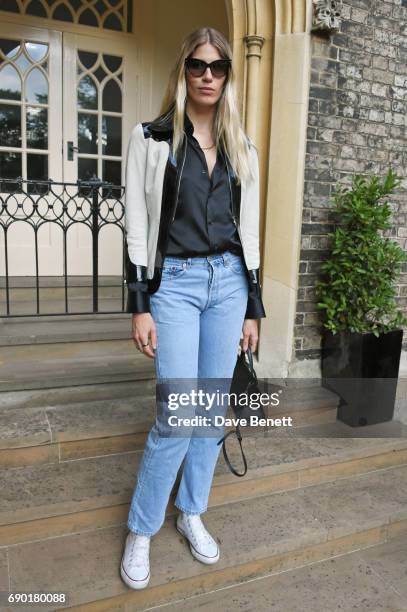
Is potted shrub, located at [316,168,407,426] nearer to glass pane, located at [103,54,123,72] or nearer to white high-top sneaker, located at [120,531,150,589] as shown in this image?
white high-top sneaker, located at [120,531,150,589]

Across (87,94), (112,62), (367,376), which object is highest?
(112,62)

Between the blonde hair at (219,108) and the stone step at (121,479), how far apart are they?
5.17 feet

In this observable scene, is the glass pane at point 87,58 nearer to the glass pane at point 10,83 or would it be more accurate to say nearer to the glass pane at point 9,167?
the glass pane at point 10,83

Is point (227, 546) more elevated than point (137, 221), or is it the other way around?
point (137, 221)

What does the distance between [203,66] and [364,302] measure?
2.07 metres

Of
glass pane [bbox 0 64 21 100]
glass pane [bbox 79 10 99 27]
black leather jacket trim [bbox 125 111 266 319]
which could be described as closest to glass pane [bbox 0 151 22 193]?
glass pane [bbox 0 64 21 100]

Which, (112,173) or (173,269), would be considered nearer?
(173,269)

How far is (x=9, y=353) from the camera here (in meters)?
3.35

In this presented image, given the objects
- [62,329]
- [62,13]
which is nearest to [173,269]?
[62,329]

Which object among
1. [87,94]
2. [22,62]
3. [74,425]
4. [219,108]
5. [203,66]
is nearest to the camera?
[203,66]

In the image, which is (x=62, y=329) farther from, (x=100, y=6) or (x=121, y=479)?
(x=100, y=6)

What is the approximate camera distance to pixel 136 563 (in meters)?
1.98

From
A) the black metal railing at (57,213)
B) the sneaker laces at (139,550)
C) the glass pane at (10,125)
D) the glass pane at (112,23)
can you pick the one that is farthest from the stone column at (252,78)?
the sneaker laces at (139,550)

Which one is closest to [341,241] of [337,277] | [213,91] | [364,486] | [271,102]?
[337,277]
